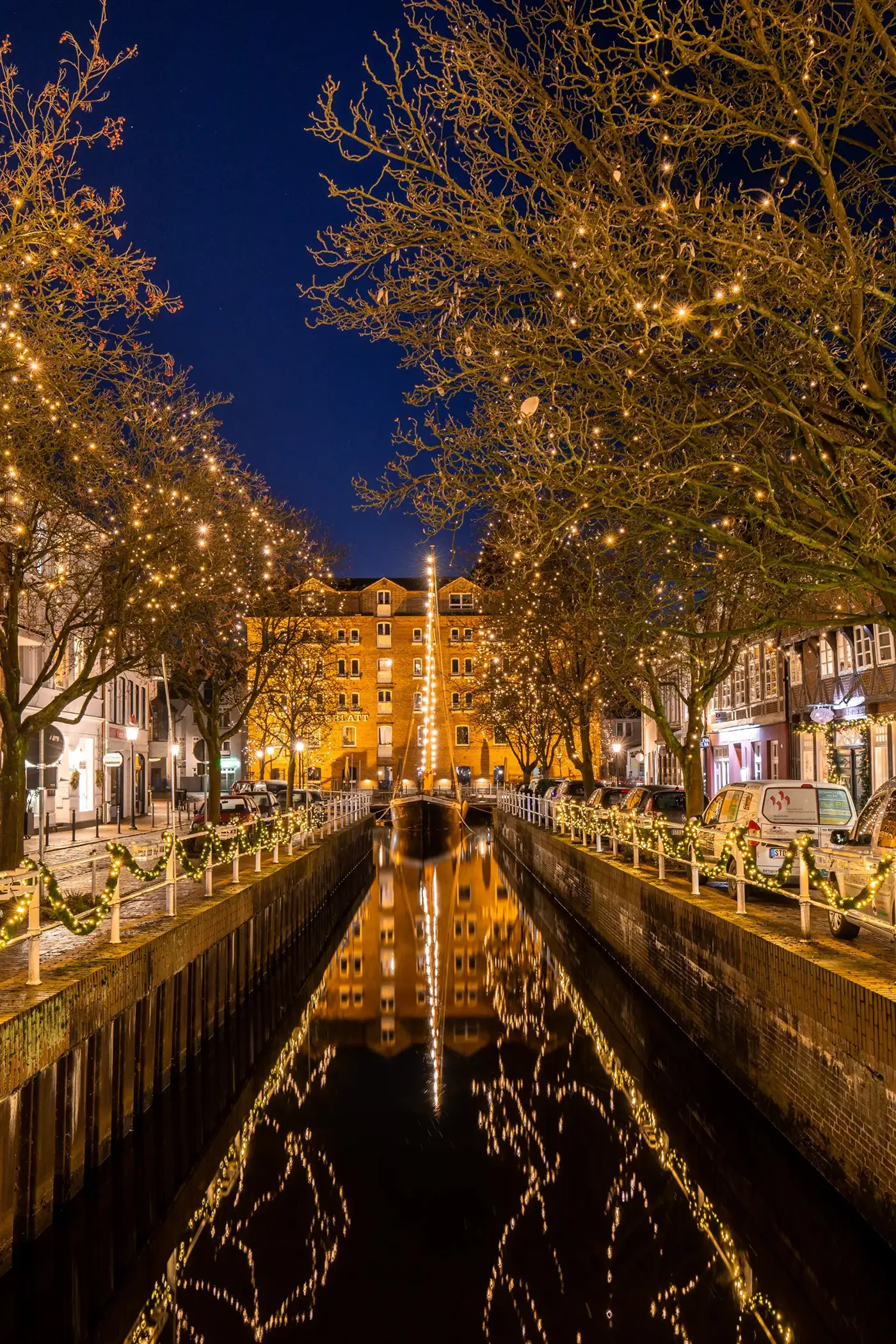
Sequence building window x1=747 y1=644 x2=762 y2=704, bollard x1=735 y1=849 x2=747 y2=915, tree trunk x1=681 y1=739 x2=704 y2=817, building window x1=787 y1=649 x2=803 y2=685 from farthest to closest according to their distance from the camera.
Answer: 1. building window x1=747 y1=644 x2=762 y2=704
2. building window x1=787 y1=649 x2=803 y2=685
3. tree trunk x1=681 y1=739 x2=704 y2=817
4. bollard x1=735 y1=849 x2=747 y2=915

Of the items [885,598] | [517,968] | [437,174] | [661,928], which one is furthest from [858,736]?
[437,174]

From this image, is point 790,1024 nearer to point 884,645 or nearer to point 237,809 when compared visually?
point 884,645

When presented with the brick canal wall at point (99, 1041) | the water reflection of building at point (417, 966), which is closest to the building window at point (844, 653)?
the water reflection of building at point (417, 966)

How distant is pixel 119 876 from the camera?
43.7ft

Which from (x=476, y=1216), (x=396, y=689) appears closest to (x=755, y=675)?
(x=476, y=1216)

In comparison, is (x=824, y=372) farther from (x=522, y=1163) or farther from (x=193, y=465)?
(x=193, y=465)

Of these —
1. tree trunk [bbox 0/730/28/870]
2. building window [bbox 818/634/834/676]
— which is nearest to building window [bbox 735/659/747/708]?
building window [bbox 818/634/834/676]

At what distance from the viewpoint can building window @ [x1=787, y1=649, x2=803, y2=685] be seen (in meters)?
39.4

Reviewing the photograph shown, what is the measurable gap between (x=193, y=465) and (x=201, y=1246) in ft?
45.3

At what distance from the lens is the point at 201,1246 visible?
8859 mm

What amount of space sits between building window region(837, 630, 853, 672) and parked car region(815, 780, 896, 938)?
23.3 meters

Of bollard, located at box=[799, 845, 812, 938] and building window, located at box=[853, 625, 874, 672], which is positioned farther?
building window, located at box=[853, 625, 874, 672]

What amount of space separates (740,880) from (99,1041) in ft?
22.0

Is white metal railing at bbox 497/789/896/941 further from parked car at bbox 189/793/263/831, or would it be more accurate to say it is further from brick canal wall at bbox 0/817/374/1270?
parked car at bbox 189/793/263/831
